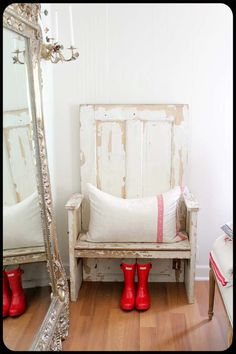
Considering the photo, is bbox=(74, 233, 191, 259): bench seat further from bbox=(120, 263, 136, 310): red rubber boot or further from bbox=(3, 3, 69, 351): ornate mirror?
bbox=(3, 3, 69, 351): ornate mirror

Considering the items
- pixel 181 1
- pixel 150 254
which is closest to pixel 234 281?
pixel 150 254

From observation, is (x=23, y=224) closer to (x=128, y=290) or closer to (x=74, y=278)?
(x=74, y=278)

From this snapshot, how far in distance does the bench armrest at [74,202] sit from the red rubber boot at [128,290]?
1.71ft

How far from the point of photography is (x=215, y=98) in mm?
2523

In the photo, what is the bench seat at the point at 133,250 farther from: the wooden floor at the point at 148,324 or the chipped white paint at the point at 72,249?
the wooden floor at the point at 148,324

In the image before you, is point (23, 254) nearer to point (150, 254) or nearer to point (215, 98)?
point (150, 254)

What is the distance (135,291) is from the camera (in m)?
2.46

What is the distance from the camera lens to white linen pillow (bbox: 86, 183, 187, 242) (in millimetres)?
2342

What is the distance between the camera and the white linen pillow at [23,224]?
1399 millimetres

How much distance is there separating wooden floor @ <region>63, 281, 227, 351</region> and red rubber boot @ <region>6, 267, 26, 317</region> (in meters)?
0.60

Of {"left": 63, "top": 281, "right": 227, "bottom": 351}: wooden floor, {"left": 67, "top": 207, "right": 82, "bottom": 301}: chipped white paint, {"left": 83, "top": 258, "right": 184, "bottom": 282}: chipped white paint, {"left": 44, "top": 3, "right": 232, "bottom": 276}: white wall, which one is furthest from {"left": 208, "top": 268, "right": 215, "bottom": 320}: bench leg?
{"left": 67, "top": 207, "right": 82, "bottom": 301}: chipped white paint

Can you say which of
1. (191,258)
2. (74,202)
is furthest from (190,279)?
(74,202)

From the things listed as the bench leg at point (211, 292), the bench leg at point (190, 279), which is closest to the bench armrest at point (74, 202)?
the bench leg at point (190, 279)

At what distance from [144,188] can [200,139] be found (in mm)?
531
